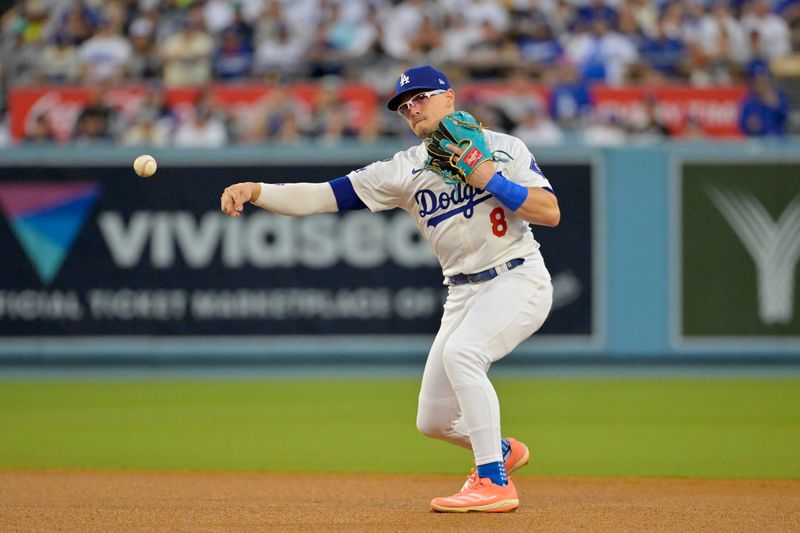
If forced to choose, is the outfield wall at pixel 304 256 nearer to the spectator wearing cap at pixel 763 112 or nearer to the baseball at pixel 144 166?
the spectator wearing cap at pixel 763 112

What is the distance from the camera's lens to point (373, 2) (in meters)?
16.7

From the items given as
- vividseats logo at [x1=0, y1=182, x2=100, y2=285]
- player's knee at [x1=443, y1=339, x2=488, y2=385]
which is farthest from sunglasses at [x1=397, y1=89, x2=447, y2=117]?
vividseats logo at [x1=0, y1=182, x2=100, y2=285]

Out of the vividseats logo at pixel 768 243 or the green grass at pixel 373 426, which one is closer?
the green grass at pixel 373 426

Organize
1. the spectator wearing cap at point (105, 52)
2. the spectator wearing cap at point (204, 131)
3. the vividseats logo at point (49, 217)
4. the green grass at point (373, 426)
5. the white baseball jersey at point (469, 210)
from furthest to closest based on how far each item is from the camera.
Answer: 1. the spectator wearing cap at point (105, 52)
2. the spectator wearing cap at point (204, 131)
3. the vividseats logo at point (49, 217)
4. the green grass at point (373, 426)
5. the white baseball jersey at point (469, 210)

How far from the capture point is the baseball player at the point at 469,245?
5773 millimetres

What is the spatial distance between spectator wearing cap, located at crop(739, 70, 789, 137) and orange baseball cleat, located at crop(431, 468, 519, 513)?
9.70 meters

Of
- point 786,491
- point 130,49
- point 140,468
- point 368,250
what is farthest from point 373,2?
point 786,491

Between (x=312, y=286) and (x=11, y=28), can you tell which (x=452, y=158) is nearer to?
(x=312, y=286)

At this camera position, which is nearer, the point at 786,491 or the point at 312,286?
the point at 786,491

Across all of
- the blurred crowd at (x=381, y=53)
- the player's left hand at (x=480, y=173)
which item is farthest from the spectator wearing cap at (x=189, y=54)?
the player's left hand at (x=480, y=173)

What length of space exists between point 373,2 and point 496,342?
11481 mm

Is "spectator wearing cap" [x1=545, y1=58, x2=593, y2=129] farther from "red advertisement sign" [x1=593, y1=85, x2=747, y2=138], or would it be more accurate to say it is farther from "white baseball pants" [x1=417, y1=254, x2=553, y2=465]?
"white baseball pants" [x1=417, y1=254, x2=553, y2=465]

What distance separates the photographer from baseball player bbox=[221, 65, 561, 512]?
18.9 ft

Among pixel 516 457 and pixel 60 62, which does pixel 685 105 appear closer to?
pixel 60 62
